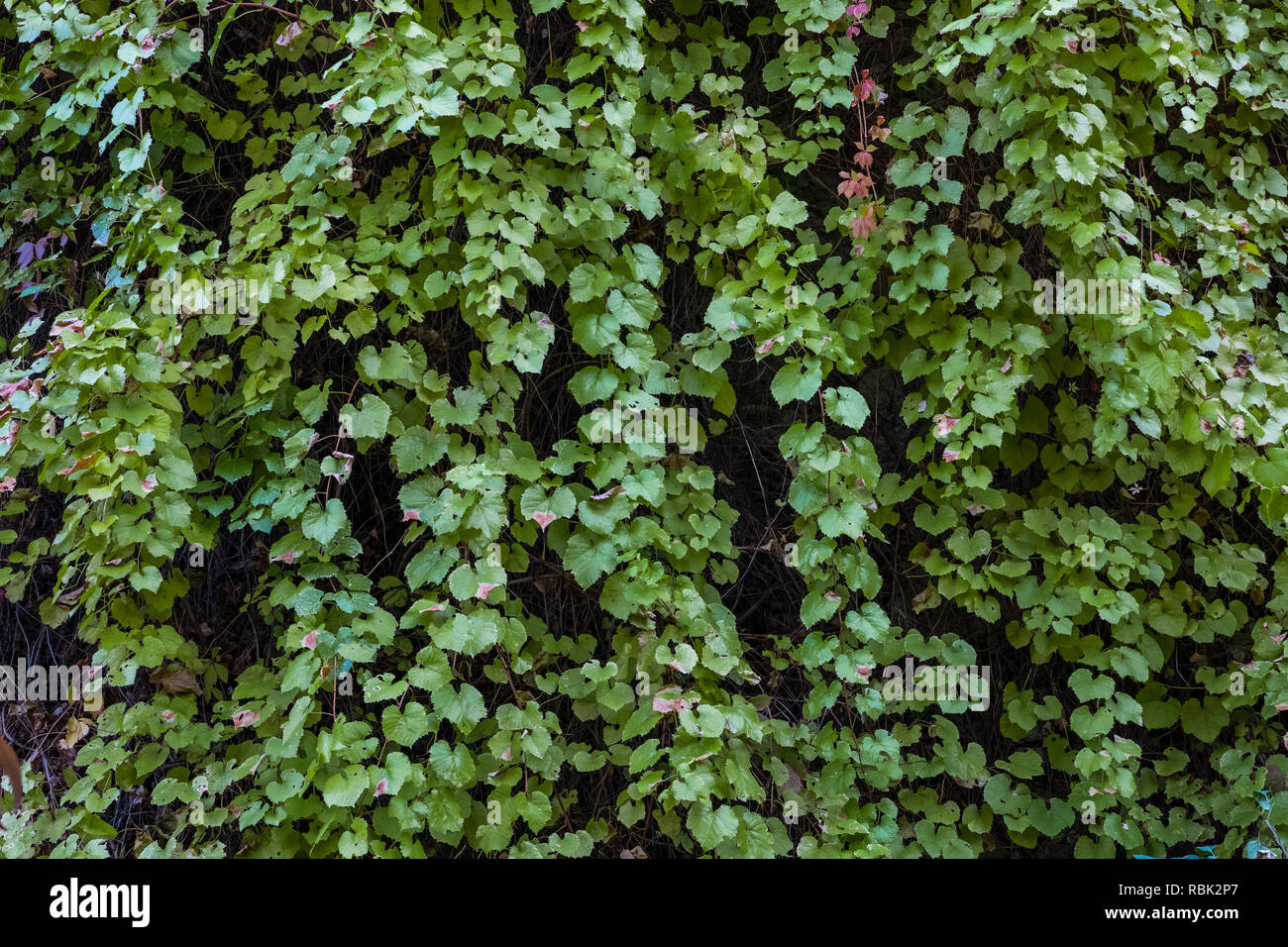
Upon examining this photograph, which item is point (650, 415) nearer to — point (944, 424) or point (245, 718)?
point (944, 424)

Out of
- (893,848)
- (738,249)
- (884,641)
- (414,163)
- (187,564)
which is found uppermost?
(414,163)

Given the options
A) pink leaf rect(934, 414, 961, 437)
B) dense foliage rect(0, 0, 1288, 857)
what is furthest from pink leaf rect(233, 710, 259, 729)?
pink leaf rect(934, 414, 961, 437)

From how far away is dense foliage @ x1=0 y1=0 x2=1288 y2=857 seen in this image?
5.73 feet

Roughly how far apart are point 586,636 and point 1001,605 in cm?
93

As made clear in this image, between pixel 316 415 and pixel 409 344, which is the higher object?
pixel 409 344

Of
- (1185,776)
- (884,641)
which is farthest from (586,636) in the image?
(1185,776)

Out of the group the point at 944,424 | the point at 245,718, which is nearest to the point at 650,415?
the point at 944,424

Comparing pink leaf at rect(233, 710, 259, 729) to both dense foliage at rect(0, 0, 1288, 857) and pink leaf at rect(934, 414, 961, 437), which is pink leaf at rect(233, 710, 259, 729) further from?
pink leaf at rect(934, 414, 961, 437)

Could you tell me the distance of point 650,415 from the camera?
1.84 metres

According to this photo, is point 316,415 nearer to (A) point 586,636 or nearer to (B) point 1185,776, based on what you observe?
(A) point 586,636

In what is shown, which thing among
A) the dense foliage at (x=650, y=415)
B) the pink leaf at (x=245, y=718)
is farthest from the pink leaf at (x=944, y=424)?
the pink leaf at (x=245, y=718)

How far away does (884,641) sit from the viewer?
202 centimetres

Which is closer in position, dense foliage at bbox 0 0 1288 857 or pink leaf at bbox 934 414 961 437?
dense foliage at bbox 0 0 1288 857

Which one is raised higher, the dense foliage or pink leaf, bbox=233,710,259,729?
the dense foliage
